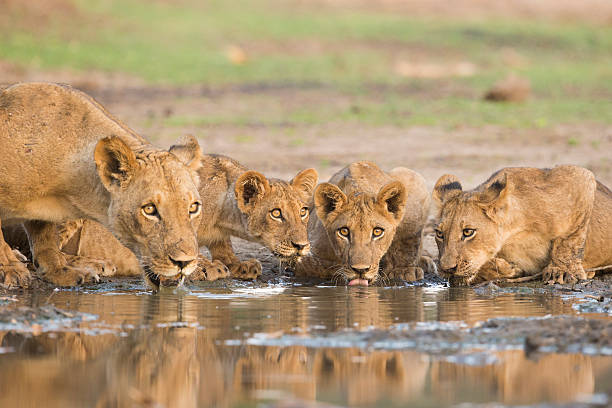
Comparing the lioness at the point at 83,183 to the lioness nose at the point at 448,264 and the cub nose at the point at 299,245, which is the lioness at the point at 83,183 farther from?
the lioness nose at the point at 448,264

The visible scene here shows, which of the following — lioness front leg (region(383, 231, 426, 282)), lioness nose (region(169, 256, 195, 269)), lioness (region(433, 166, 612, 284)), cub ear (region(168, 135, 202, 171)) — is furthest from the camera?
lioness front leg (region(383, 231, 426, 282))

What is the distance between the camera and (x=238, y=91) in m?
23.7

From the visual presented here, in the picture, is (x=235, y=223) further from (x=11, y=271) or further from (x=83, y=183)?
(x=11, y=271)

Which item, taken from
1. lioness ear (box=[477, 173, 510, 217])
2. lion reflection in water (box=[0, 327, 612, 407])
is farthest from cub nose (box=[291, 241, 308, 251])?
lion reflection in water (box=[0, 327, 612, 407])

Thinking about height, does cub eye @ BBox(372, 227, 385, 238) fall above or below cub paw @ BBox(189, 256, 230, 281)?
above

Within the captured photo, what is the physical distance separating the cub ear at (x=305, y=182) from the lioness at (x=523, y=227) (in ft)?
3.20

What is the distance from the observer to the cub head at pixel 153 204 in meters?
6.89

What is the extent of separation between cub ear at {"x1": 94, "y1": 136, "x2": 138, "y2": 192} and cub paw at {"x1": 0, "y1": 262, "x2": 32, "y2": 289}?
1.05m

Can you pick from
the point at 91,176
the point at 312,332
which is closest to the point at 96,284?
the point at 91,176

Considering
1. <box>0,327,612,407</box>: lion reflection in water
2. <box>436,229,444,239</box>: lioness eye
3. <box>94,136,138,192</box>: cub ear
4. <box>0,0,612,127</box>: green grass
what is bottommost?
<box>0,327,612,407</box>: lion reflection in water

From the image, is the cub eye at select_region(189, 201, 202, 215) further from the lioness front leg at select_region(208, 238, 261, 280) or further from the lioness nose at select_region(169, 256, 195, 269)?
the lioness front leg at select_region(208, 238, 261, 280)

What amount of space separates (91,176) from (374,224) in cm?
216

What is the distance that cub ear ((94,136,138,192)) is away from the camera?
7.02 m

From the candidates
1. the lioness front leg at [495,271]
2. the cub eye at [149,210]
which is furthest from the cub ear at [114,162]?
the lioness front leg at [495,271]
